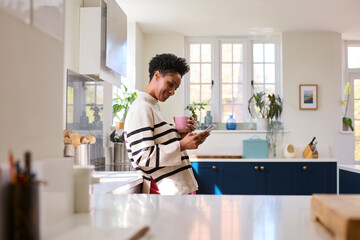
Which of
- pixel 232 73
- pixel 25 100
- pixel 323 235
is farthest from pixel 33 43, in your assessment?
pixel 232 73

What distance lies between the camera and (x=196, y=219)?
1130mm

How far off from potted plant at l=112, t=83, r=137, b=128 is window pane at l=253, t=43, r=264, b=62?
2001 mm

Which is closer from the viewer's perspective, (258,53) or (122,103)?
(122,103)

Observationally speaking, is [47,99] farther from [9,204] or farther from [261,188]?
[261,188]

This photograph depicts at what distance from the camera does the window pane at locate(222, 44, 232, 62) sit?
6.01 meters

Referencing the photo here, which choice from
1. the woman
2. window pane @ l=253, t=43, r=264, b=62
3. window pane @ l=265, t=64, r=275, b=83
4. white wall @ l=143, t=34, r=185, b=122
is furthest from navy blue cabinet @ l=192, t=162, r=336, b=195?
the woman

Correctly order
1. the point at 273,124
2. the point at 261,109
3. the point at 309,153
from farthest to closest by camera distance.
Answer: the point at 261,109, the point at 273,124, the point at 309,153

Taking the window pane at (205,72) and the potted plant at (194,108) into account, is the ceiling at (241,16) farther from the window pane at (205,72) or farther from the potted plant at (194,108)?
the potted plant at (194,108)

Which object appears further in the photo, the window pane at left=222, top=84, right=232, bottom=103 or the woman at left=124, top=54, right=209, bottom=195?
the window pane at left=222, top=84, right=232, bottom=103

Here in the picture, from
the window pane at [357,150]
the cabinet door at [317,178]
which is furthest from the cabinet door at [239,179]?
the window pane at [357,150]

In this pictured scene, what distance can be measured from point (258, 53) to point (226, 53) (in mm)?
462

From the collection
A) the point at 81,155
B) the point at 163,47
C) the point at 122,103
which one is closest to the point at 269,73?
the point at 163,47

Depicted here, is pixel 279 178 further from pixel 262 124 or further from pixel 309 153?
pixel 262 124

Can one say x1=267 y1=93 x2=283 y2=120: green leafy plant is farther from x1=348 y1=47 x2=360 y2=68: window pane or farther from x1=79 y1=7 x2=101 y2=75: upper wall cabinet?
x1=79 y1=7 x2=101 y2=75: upper wall cabinet
